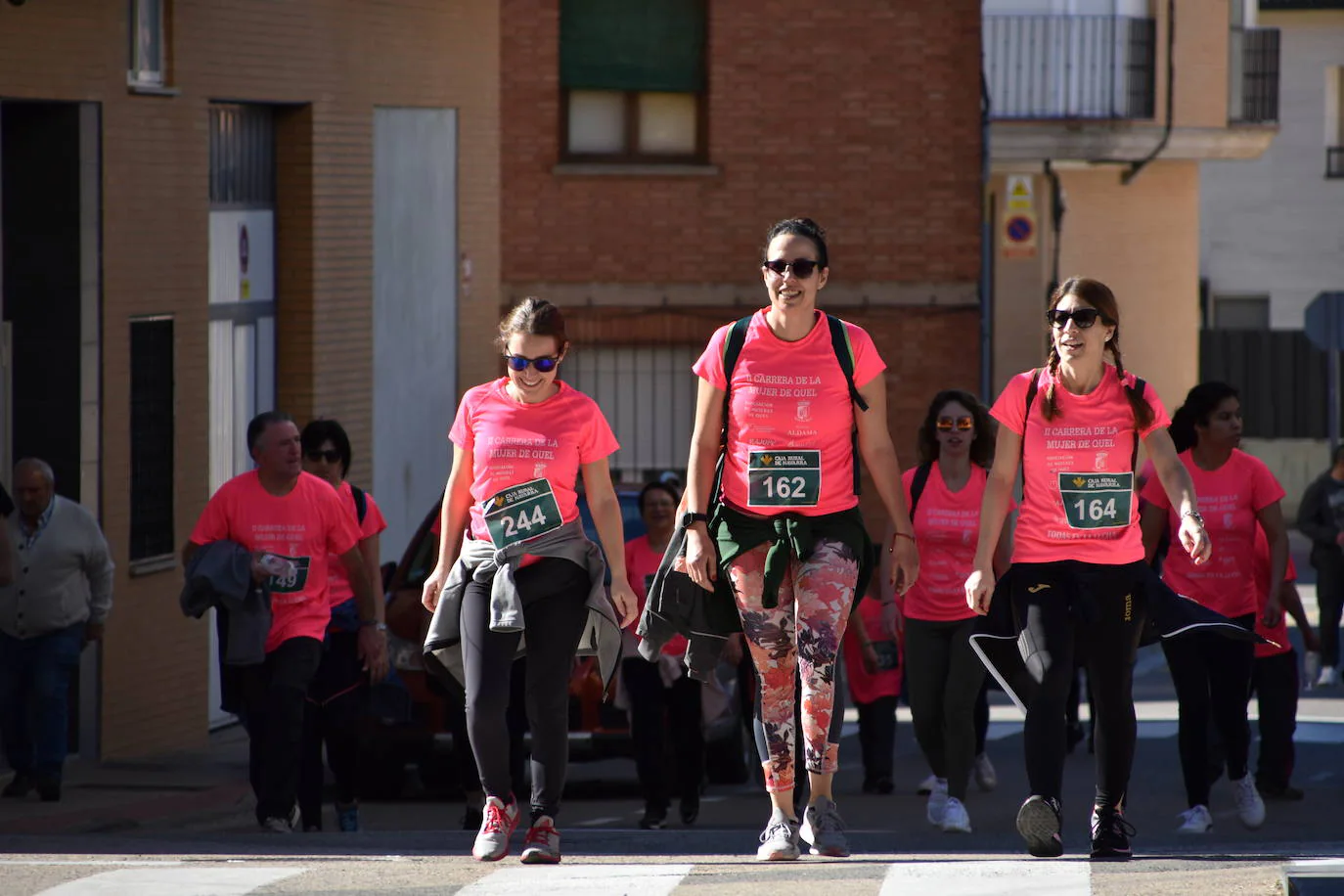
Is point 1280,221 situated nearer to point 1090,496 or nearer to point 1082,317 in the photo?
point 1082,317

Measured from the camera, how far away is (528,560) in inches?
316

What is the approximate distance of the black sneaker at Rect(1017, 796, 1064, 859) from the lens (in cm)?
794

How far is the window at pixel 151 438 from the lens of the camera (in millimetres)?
14195

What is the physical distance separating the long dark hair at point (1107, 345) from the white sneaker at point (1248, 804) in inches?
134

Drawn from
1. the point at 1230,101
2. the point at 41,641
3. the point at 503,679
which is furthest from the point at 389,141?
the point at 1230,101

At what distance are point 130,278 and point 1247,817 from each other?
6756 millimetres

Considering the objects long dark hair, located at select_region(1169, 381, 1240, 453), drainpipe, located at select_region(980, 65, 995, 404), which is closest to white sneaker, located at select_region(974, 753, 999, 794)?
long dark hair, located at select_region(1169, 381, 1240, 453)

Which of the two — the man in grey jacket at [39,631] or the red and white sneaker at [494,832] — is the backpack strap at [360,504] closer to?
the man in grey jacket at [39,631]

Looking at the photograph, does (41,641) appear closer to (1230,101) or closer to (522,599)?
(522,599)

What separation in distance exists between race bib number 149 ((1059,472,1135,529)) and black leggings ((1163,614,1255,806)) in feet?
8.27

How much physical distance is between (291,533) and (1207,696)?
3859 mm

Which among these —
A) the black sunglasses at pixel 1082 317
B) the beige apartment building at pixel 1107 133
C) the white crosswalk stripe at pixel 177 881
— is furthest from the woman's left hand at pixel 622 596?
the beige apartment building at pixel 1107 133

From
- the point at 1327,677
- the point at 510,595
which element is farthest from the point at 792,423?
the point at 1327,677

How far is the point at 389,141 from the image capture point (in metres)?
17.5
